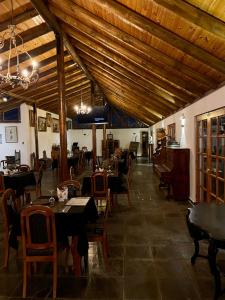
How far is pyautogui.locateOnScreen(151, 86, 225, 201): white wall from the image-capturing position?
4.23 metres

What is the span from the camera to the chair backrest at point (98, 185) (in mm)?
5055

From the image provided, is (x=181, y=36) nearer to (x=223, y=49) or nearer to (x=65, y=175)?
(x=223, y=49)

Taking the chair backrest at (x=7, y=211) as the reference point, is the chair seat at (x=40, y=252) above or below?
below

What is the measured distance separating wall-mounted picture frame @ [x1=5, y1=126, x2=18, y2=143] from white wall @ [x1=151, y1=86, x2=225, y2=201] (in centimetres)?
713

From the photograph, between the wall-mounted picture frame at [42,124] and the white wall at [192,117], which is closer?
the white wall at [192,117]

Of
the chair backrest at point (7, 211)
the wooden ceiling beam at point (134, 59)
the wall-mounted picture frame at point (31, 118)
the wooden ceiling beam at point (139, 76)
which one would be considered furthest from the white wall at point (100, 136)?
the chair backrest at point (7, 211)

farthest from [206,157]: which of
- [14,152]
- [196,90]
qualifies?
[14,152]

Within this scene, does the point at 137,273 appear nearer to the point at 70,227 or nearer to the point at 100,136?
the point at 70,227

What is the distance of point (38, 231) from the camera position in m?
2.68

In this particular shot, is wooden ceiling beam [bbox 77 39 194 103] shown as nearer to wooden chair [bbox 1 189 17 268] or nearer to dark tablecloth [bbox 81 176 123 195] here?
dark tablecloth [bbox 81 176 123 195]

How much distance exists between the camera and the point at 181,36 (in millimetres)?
3186

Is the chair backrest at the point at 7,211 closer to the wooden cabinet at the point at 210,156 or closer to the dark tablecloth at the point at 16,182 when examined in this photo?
the dark tablecloth at the point at 16,182

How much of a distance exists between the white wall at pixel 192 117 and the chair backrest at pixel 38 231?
300 cm

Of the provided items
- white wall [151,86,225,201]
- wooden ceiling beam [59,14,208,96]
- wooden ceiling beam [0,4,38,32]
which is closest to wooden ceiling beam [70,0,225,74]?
white wall [151,86,225,201]
